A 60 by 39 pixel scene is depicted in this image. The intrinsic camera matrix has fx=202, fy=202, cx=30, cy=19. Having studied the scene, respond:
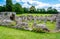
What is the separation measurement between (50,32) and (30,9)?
52360 mm

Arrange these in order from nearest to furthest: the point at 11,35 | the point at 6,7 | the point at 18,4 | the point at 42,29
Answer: the point at 11,35 → the point at 42,29 → the point at 6,7 → the point at 18,4

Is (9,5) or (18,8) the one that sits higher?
(9,5)

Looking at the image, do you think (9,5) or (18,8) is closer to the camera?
(9,5)

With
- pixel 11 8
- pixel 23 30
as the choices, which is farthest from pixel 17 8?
pixel 23 30

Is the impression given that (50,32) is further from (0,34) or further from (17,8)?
(17,8)

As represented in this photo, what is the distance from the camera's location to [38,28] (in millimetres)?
15852

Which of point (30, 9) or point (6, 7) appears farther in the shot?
point (30, 9)

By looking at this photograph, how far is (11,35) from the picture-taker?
14.1 m

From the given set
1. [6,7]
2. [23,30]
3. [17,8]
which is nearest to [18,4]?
[17,8]

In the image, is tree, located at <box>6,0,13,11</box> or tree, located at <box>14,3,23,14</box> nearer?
tree, located at <box>6,0,13,11</box>

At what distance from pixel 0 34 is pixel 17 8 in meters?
54.1

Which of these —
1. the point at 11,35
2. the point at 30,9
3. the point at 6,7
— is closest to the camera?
the point at 11,35

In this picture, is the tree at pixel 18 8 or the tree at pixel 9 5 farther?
the tree at pixel 18 8

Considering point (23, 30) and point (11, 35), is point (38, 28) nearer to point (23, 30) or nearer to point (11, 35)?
point (23, 30)
